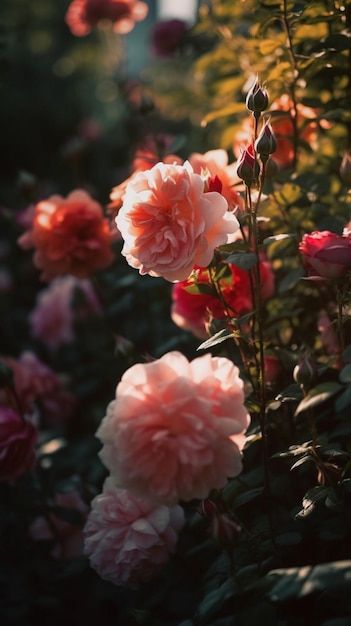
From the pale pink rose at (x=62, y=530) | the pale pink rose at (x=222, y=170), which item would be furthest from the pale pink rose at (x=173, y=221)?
the pale pink rose at (x=62, y=530)

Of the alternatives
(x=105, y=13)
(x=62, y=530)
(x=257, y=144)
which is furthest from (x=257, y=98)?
(x=105, y=13)

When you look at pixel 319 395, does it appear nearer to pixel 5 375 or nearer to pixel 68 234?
pixel 5 375

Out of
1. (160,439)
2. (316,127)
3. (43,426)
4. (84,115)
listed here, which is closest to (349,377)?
(160,439)

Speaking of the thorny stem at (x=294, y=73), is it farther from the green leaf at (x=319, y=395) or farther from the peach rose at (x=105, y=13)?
the peach rose at (x=105, y=13)

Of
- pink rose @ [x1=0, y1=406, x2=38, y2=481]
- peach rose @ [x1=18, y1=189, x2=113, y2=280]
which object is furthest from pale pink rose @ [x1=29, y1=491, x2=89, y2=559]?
peach rose @ [x1=18, y1=189, x2=113, y2=280]

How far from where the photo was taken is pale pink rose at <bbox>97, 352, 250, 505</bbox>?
0.85m

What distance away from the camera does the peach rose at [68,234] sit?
4.91ft

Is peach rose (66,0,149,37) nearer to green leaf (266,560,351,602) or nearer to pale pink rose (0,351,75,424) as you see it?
pale pink rose (0,351,75,424)

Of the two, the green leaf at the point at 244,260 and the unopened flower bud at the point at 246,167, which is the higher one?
the unopened flower bud at the point at 246,167

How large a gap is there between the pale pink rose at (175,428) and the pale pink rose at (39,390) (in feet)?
2.02

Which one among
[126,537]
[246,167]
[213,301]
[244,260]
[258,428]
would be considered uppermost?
[246,167]

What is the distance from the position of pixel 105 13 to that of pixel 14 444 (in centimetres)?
140

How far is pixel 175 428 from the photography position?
0.87 m

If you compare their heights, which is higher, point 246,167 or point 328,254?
point 246,167
